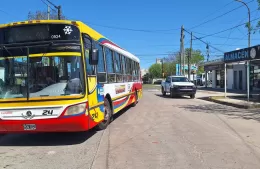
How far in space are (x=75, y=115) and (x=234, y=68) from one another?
1274 inches

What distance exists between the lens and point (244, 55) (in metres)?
21.6

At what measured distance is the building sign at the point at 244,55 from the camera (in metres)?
18.9

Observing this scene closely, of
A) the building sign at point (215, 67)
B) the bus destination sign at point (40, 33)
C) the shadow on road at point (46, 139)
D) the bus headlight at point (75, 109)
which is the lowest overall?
the shadow on road at point (46, 139)

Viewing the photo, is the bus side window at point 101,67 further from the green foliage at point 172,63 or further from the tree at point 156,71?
the tree at point 156,71

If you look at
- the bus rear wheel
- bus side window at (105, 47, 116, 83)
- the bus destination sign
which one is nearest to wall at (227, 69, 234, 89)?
bus side window at (105, 47, 116, 83)

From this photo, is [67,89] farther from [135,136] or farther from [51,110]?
[135,136]

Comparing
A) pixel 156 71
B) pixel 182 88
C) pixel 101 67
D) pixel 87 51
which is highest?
pixel 156 71

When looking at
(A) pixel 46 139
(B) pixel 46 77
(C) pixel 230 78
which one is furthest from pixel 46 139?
(C) pixel 230 78

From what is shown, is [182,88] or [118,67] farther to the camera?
[182,88]

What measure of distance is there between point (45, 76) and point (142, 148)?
2.82 meters

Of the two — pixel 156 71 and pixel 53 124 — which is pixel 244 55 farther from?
pixel 156 71

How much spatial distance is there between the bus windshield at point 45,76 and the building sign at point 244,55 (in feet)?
48.0

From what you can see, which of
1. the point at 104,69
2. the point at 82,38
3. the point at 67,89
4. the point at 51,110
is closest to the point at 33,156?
the point at 51,110

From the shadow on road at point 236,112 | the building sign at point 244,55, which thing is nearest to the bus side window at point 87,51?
the shadow on road at point 236,112
